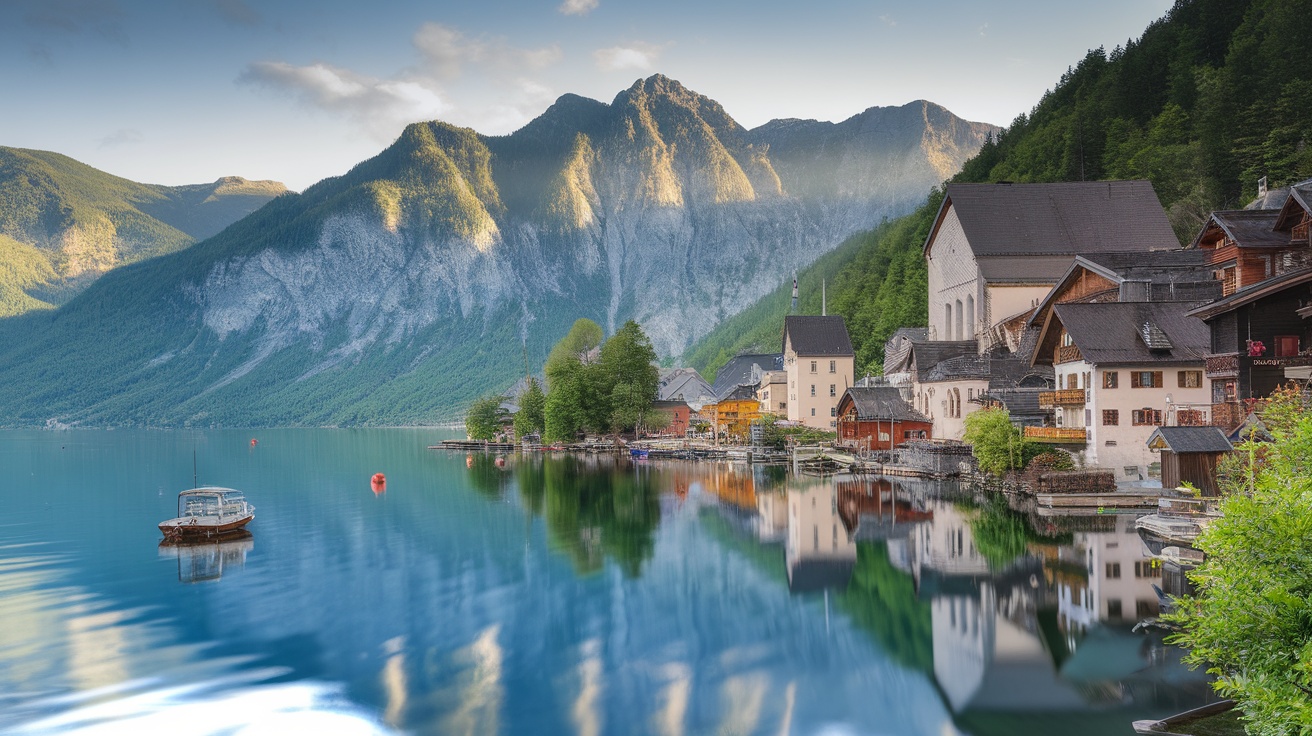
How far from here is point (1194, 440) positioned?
3444 cm

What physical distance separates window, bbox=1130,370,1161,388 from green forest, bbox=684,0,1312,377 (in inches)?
1016

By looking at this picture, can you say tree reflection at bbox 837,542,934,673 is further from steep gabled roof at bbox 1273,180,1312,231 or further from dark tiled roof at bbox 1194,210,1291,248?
steep gabled roof at bbox 1273,180,1312,231

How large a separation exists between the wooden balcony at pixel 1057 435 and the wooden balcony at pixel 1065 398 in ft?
4.12

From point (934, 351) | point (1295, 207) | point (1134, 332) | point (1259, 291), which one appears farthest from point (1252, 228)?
point (934, 351)

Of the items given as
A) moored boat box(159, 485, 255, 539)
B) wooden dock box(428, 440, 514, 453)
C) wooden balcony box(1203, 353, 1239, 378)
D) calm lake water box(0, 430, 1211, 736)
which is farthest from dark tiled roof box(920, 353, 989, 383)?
wooden dock box(428, 440, 514, 453)

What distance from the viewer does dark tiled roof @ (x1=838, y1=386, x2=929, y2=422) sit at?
69.2 m

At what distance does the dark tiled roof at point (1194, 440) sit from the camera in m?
34.1

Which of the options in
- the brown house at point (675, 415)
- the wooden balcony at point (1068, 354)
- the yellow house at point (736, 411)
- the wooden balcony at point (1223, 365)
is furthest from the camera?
the brown house at point (675, 415)

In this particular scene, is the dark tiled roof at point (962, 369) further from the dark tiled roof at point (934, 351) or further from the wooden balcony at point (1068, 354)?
the wooden balcony at point (1068, 354)

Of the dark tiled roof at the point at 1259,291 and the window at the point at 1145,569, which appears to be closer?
the window at the point at 1145,569

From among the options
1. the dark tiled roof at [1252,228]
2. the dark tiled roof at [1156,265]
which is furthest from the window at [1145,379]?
the dark tiled roof at [1156,265]

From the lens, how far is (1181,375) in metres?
43.4

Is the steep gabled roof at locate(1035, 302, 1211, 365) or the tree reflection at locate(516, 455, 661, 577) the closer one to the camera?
the tree reflection at locate(516, 455, 661, 577)

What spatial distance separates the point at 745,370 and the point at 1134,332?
258ft
